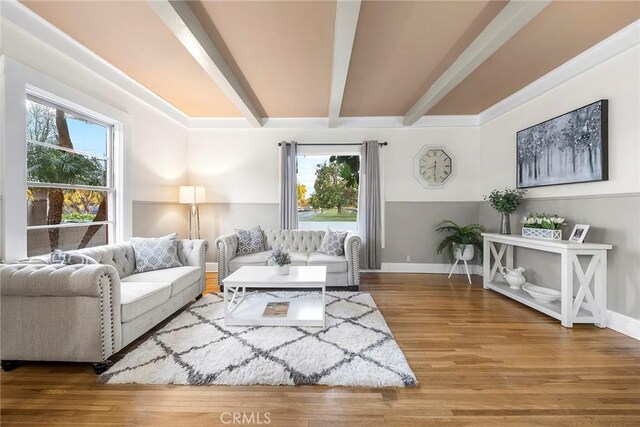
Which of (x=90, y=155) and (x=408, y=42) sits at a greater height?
(x=408, y=42)

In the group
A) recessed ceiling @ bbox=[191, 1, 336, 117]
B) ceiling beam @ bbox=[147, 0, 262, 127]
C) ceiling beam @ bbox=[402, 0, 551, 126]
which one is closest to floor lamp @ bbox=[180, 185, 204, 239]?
ceiling beam @ bbox=[147, 0, 262, 127]

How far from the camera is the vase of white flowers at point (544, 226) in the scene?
2986 mm

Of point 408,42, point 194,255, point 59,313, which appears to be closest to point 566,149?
point 408,42

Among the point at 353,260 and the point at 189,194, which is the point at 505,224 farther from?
the point at 189,194

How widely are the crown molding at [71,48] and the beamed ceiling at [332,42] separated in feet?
0.28

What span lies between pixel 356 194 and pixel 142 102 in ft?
11.8

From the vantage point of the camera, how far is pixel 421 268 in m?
4.79

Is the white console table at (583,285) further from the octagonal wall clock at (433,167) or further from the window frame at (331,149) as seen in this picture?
the window frame at (331,149)

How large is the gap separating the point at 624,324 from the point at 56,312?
480 cm

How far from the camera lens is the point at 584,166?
2.84 m

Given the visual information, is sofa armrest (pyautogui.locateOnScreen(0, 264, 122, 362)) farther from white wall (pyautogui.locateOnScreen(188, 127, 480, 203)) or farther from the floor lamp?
white wall (pyautogui.locateOnScreen(188, 127, 480, 203))

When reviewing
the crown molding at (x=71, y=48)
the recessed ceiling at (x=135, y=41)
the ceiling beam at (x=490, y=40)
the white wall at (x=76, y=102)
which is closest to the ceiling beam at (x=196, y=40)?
the recessed ceiling at (x=135, y=41)

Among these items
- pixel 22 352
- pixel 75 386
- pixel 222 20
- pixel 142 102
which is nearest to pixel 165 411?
pixel 75 386

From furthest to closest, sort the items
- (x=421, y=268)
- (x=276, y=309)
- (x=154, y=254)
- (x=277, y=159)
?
(x=277, y=159) < (x=421, y=268) < (x=154, y=254) < (x=276, y=309)
